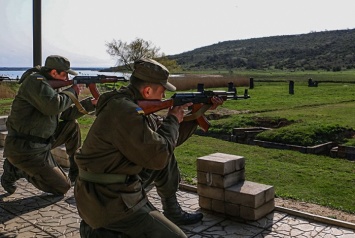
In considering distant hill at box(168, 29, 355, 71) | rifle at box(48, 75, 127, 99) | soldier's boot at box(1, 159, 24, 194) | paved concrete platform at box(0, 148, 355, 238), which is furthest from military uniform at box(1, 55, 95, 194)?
distant hill at box(168, 29, 355, 71)

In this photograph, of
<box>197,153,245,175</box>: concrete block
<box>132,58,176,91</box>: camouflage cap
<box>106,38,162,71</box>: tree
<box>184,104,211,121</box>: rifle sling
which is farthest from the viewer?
<box>106,38,162,71</box>: tree

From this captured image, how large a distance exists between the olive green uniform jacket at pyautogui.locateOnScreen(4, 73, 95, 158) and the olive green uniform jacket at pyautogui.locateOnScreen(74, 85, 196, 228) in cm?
261

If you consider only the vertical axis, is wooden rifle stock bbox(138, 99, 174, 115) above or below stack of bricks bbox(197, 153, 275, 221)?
above

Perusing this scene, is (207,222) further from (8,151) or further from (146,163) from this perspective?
(8,151)

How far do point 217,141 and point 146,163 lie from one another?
8.77 metres

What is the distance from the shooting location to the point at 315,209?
6.07 meters

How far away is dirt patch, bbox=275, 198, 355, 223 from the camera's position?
19.0ft

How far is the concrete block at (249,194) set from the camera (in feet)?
18.0

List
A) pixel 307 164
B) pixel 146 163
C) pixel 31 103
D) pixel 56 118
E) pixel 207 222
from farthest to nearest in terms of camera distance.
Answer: pixel 307 164
pixel 56 118
pixel 31 103
pixel 207 222
pixel 146 163

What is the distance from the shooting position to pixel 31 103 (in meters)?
6.04

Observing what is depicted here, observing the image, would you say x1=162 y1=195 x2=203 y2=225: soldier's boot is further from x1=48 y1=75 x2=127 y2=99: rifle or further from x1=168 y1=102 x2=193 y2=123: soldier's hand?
x1=48 y1=75 x2=127 y2=99: rifle

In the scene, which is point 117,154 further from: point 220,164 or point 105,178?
point 220,164

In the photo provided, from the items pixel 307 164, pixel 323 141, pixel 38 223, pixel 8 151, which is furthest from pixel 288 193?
pixel 323 141

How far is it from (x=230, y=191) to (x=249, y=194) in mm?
294
